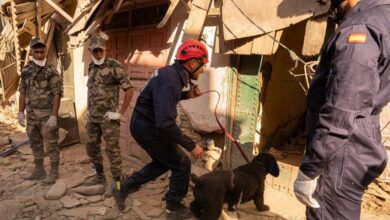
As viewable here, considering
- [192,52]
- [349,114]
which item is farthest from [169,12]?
[349,114]

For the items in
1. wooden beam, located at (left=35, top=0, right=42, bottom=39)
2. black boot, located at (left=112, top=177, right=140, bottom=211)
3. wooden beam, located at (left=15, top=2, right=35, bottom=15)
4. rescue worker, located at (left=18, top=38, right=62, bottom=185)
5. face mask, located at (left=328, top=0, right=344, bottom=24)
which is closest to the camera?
face mask, located at (left=328, top=0, right=344, bottom=24)

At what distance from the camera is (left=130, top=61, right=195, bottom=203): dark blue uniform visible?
2764 mm

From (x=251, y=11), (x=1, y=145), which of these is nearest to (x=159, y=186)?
(x=251, y=11)

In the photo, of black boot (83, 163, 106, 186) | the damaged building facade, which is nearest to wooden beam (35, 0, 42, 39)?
the damaged building facade

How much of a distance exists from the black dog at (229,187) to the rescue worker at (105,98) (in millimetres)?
1465

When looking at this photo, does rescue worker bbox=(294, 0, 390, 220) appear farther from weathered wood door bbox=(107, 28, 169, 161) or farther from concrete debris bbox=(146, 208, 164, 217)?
weathered wood door bbox=(107, 28, 169, 161)

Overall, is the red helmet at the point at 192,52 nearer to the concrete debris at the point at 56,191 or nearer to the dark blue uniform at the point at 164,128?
the dark blue uniform at the point at 164,128

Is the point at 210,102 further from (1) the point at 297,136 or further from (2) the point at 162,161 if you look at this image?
(1) the point at 297,136

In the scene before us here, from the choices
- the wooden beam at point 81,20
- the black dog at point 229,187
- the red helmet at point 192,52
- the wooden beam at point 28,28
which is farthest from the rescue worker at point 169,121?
the wooden beam at point 28,28

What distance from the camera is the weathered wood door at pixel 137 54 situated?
518 centimetres

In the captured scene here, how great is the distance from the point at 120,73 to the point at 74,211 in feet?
6.43

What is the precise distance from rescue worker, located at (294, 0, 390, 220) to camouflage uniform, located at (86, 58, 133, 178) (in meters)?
2.91

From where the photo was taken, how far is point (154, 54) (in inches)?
208

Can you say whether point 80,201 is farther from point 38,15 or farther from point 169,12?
point 38,15
